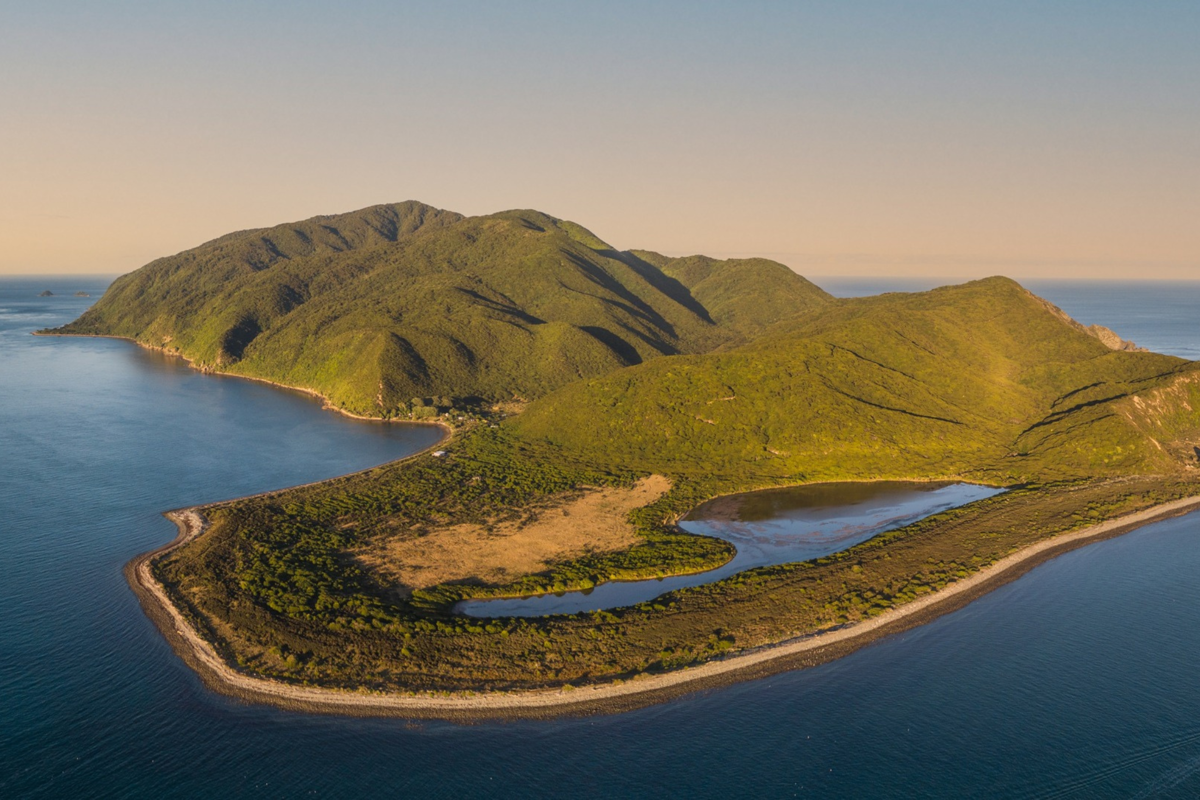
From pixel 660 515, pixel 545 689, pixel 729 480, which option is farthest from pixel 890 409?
pixel 545 689

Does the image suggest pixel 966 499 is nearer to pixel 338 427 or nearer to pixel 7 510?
pixel 338 427

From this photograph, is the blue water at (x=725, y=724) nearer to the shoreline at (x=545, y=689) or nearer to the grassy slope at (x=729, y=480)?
the shoreline at (x=545, y=689)

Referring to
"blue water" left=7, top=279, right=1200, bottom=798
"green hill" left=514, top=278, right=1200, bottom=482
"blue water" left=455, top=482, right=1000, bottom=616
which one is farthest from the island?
"blue water" left=7, top=279, right=1200, bottom=798

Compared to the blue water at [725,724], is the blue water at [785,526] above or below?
above

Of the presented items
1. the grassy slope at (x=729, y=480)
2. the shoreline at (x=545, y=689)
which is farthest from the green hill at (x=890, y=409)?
the shoreline at (x=545, y=689)

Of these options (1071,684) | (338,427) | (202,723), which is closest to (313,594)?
(202,723)

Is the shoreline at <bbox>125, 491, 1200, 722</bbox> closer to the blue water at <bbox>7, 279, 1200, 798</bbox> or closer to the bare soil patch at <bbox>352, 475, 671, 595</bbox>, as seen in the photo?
the blue water at <bbox>7, 279, 1200, 798</bbox>
